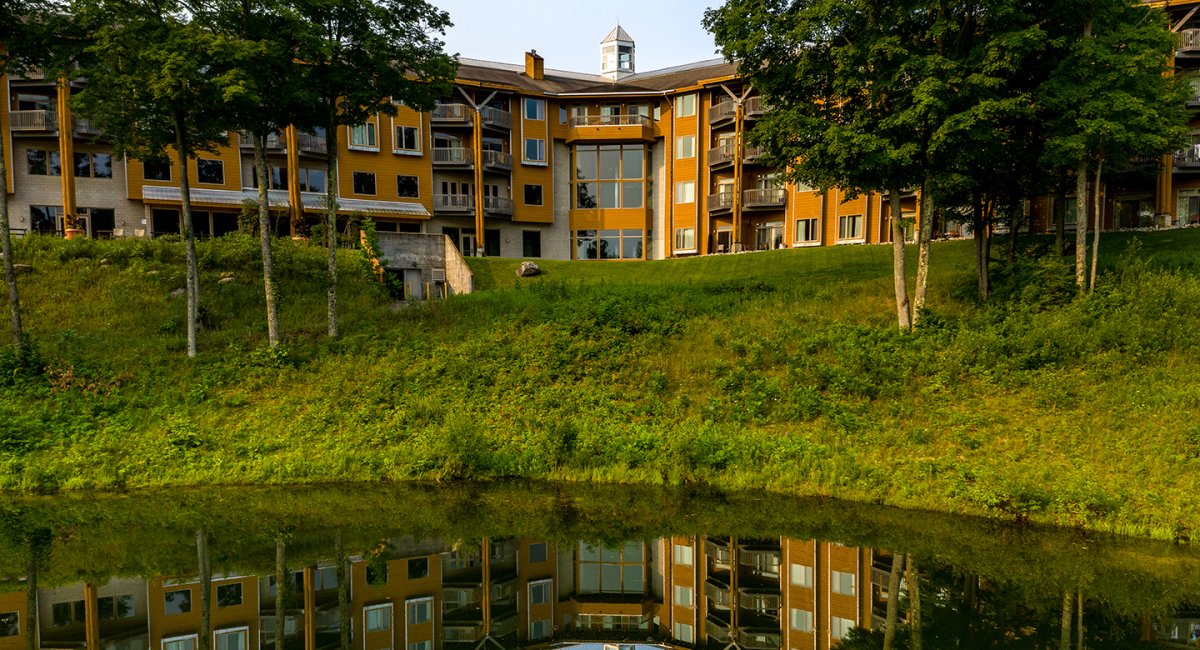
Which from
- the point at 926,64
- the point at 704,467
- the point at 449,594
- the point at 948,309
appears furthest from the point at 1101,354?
the point at 449,594

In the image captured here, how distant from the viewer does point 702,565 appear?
37.8 feet

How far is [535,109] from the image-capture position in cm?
4762

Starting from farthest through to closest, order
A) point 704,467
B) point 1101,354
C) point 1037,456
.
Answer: point 1101,354 < point 704,467 < point 1037,456

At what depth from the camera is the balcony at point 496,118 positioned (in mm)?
44812

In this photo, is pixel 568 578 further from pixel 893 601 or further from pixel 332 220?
pixel 332 220

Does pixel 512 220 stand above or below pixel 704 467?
above

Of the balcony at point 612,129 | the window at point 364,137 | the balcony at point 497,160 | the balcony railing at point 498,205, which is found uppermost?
the balcony at point 612,129

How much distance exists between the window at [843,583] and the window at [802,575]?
339 mm

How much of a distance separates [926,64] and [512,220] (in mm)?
31805

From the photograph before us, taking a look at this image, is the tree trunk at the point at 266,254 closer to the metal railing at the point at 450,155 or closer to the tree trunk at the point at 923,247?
the tree trunk at the point at 923,247

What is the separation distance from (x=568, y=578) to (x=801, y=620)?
353 cm

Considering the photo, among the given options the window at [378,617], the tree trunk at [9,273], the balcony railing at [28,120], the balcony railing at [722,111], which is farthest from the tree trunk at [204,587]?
the balcony railing at [722,111]

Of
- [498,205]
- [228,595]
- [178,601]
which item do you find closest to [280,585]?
[228,595]

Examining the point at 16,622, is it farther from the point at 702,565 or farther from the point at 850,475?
the point at 850,475
